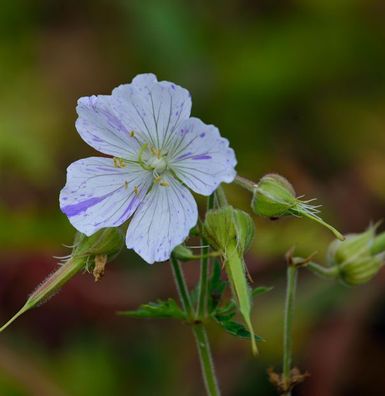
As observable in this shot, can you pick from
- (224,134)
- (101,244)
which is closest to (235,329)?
(101,244)

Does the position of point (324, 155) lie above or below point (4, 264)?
above

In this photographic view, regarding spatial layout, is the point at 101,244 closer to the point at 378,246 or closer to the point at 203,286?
the point at 203,286

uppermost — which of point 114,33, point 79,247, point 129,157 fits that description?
point 114,33

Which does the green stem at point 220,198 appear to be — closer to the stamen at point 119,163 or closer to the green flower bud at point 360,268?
the stamen at point 119,163

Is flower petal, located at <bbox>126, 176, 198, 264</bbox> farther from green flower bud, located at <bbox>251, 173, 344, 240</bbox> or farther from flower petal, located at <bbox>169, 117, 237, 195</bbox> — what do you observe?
green flower bud, located at <bbox>251, 173, 344, 240</bbox>

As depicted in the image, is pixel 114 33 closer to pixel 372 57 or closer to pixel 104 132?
pixel 372 57

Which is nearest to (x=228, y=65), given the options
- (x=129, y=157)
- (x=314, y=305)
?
(x=314, y=305)
